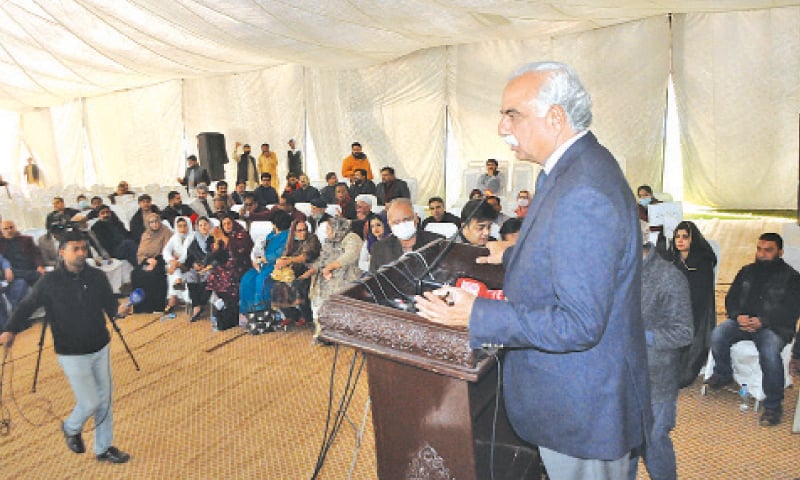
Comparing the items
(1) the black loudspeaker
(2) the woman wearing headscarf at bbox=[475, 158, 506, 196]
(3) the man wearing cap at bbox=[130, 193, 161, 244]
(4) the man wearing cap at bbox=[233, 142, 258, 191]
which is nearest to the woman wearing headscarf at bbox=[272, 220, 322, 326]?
(3) the man wearing cap at bbox=[130, 193, 161, 244]

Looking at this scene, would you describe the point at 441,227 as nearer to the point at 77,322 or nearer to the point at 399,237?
the point at 399,237

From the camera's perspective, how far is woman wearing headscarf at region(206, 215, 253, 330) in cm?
561

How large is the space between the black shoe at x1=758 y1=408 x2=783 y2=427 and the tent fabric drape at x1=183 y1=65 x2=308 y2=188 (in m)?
10.6

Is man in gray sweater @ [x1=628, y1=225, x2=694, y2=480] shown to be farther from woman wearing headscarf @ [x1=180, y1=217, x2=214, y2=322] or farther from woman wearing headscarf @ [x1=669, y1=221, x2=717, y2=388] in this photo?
woman wearing headscarf @ [x1=180, y1=217, x2=214, y2=322]

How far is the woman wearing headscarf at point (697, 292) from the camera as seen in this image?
11.9ft

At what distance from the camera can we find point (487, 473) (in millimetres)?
1576

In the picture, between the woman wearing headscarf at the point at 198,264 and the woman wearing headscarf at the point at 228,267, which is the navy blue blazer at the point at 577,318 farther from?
the woman wearing headscarf at the point at 198,264

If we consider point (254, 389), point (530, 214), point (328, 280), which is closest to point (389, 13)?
point (328, 280)

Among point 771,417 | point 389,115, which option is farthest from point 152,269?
point 389,115

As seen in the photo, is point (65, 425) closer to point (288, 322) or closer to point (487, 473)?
point (288, 322)

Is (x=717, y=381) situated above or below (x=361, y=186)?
below

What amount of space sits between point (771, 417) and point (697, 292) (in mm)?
860

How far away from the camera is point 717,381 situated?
362 cm

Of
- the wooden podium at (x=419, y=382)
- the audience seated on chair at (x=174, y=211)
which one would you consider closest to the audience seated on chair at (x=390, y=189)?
the audience seated on chair at (x=174, y=211)
